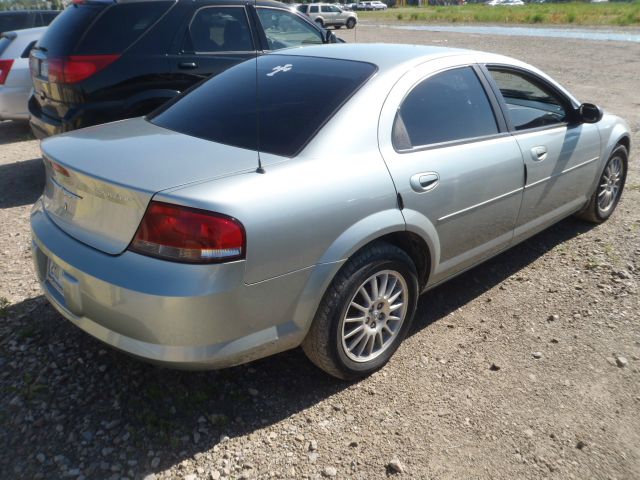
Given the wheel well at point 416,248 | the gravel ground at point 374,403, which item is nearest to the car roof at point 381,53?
the wheel well at point 416,248

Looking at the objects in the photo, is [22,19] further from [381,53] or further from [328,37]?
[381,53]

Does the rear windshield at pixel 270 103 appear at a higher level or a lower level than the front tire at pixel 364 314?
higher

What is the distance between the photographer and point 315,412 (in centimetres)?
279

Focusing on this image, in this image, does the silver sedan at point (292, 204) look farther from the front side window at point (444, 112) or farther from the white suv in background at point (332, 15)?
the white suv in background at point (332, 15)

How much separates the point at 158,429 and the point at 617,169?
441 centimetres

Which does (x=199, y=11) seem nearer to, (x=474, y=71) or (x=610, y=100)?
(x=474, y=71)

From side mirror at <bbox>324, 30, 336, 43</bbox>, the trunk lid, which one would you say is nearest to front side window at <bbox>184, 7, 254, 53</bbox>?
side mirror at <bbox>324, 30, 336, 43</bbox>

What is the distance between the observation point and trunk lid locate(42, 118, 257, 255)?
93.7 inches

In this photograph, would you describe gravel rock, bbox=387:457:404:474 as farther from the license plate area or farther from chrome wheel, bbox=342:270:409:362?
the license plate area

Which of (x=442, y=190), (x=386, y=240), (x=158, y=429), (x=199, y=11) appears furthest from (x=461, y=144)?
(x=199, y=11)

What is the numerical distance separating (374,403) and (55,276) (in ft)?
5.40

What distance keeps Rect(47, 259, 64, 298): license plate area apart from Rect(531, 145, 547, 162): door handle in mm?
2882

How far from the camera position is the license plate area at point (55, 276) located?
8.66 feet

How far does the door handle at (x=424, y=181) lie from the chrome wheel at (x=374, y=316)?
0.45 meters
